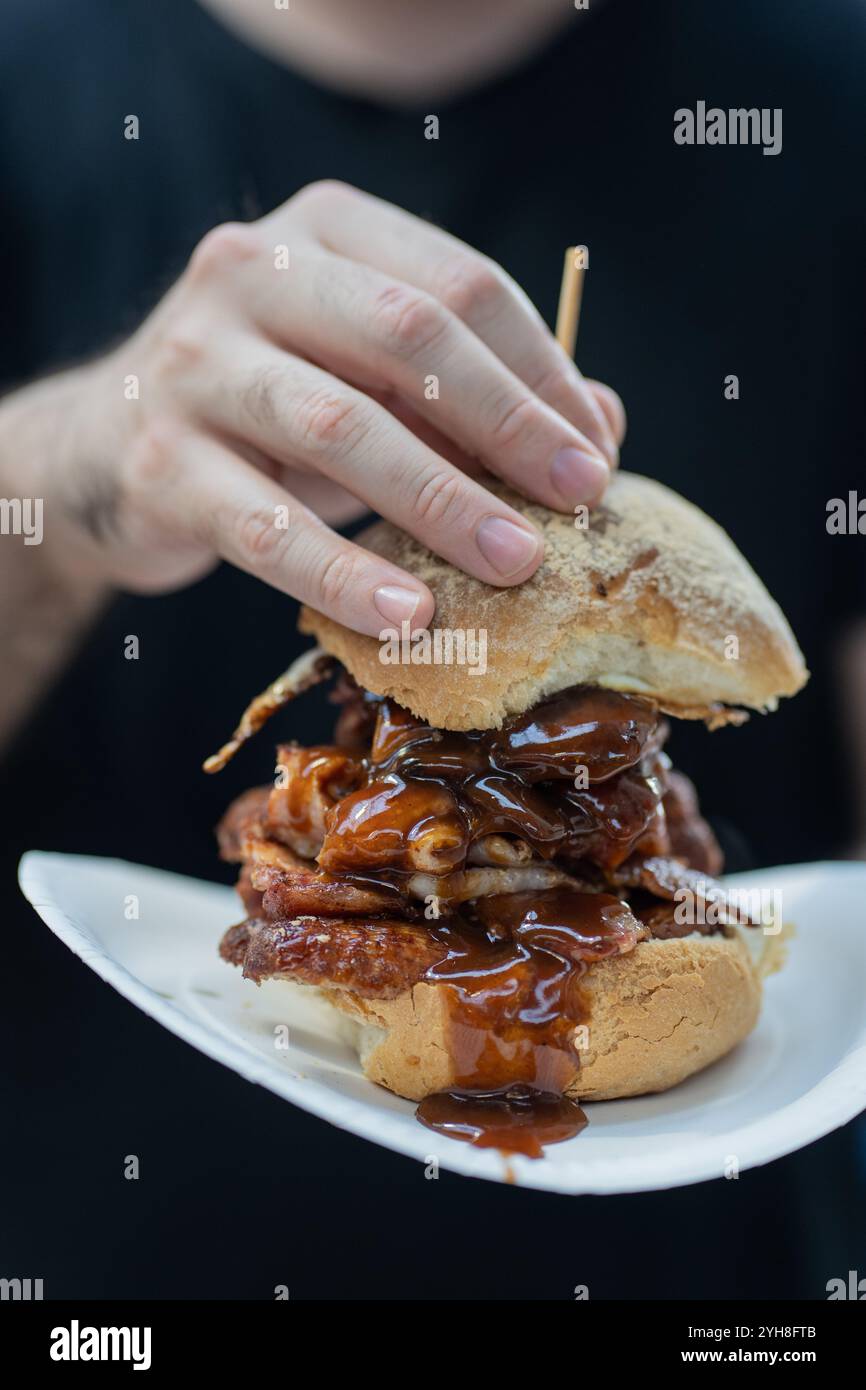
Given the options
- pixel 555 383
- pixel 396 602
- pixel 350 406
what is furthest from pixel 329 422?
pixel 555 383

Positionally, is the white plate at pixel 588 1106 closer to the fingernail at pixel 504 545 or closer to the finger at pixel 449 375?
the fingernail at pixel 504 545

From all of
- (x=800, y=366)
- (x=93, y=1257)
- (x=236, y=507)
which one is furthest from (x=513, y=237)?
(x=93, y=1257)

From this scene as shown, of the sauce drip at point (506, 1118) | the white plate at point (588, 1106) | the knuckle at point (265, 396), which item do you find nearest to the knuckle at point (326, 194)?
the knuckle at point (265, 396)

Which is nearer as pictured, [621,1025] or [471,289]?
[621,1025]

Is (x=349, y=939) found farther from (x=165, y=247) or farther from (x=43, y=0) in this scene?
(x=43, y=0)

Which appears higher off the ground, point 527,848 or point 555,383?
point 555,383

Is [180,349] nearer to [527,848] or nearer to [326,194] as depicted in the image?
[326,194]
